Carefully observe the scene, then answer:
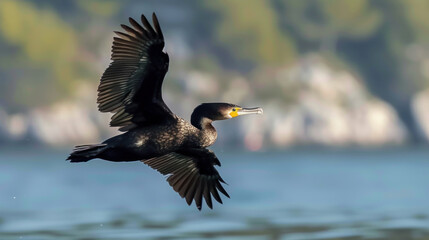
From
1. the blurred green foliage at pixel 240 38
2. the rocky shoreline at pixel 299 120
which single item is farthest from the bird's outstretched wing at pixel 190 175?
the blurred green foliage at pixel 240 38

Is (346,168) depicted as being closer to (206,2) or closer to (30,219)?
(30,219)

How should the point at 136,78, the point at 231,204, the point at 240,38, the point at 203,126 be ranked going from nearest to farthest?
1. the point at 136,78
2. the point at 203,126
3. the point at 231,204
4. the point at 240,38

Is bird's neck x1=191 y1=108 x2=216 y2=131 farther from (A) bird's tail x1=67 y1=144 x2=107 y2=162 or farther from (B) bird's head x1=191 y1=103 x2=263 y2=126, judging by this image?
(A) bird's tail x1=67 y1=144 x2=107 y2=162

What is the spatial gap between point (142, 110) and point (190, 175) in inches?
54.9

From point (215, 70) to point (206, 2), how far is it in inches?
249

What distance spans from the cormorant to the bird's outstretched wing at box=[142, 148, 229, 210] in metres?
0.68

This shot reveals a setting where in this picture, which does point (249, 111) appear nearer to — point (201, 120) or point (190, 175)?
point (201, 120)

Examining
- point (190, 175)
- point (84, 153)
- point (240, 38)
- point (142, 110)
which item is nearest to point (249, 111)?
point (142, 110)

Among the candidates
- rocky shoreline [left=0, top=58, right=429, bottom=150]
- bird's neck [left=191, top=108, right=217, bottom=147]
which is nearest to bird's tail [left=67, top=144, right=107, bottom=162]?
bird's neck [left=191, top=108, right=217, bottom=147]

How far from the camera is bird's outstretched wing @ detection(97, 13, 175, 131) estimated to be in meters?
11.4

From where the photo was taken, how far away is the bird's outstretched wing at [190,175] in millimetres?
12914

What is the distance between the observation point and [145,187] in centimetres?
3050

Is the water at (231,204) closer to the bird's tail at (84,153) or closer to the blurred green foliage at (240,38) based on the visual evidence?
the bird's tail at (84,153)

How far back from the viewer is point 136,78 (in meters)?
11.6
